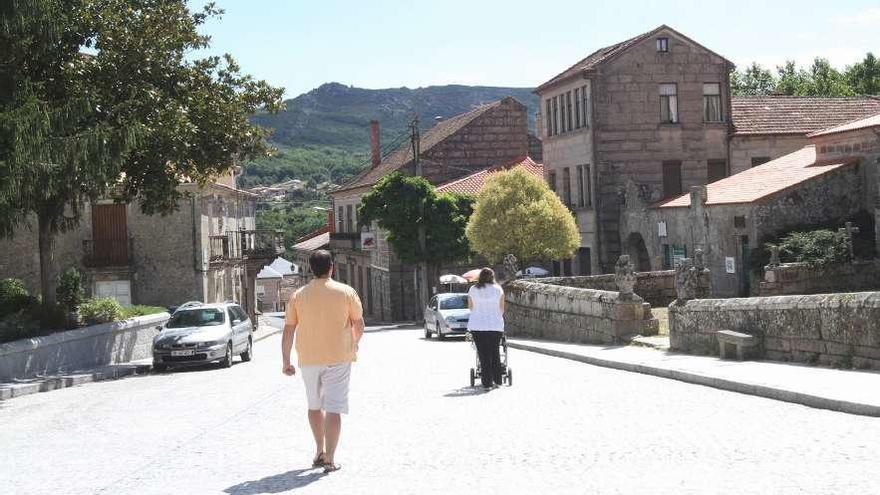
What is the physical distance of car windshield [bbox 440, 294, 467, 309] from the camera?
36719 millimetres

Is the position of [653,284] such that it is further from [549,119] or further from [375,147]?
[375,147]

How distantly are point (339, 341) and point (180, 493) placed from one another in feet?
5.69

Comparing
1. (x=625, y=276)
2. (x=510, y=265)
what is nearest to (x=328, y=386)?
(x=625, y=276)

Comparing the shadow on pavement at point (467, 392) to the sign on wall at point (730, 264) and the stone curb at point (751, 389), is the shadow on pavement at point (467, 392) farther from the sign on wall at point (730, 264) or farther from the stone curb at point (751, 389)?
the sign on wall at point (730, 264)

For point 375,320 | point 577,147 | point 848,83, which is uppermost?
point 848,83

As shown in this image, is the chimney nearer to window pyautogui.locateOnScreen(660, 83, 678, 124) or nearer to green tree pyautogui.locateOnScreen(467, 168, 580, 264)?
window pyautogui.locateOnScreen(660, 83, 678, 124)

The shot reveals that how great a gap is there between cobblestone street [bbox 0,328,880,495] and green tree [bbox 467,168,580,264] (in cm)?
2557

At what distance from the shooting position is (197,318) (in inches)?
1042

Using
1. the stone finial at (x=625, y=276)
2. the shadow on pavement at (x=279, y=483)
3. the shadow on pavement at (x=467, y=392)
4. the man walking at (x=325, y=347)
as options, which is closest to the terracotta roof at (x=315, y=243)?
the stone finial at (x=625, y=276)

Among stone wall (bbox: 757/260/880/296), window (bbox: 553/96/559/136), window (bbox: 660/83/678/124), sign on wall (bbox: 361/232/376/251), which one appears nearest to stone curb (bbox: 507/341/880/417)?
stone wall (bbox: 757/260/880/296)

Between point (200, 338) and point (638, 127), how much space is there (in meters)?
26.4

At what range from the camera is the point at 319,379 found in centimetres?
932

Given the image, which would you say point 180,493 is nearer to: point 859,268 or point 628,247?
point 859,268

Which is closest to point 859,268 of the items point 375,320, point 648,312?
point 648,312
